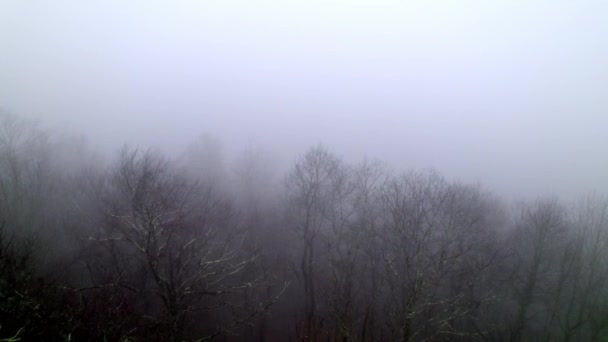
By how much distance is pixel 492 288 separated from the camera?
625 inches

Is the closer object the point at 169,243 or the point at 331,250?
the point at 169,243

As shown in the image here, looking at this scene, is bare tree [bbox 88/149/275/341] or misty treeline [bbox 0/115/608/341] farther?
misty treeline [bbox 0/115/608/341]

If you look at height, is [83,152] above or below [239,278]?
above

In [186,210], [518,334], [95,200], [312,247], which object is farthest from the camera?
[312,247]

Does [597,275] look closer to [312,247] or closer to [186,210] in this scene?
[312,247]

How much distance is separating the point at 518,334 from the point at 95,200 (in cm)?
2032

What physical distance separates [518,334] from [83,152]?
3059 cm

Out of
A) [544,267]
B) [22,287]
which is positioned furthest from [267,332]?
[544,267]

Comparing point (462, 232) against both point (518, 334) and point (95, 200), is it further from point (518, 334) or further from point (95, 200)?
point (95, 200)

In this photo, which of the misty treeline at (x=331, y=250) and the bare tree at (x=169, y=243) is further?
the misty treeline at (x=331, y=250)

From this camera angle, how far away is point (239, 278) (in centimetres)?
1569

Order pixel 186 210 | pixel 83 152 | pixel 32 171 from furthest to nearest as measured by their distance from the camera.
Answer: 1. pixel 83 152
2. pixel 32 171
3. pixel 186 210

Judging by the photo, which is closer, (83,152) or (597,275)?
(597,275)

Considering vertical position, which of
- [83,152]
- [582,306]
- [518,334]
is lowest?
[518,334]
